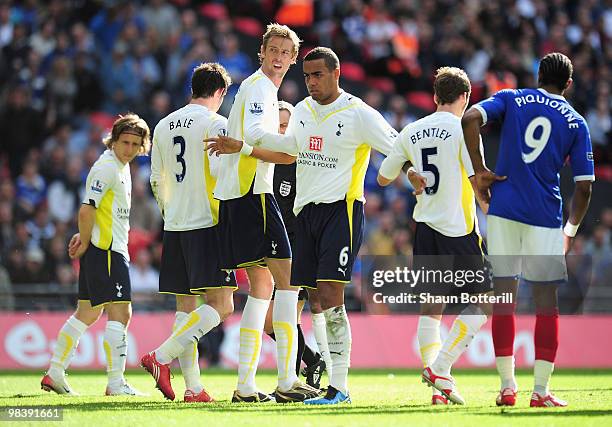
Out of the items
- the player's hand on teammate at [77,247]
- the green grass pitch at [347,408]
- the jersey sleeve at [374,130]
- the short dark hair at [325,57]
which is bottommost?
the green grass pitch at [347,408]

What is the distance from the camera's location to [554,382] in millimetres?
12641

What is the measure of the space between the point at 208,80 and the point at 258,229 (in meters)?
1.53

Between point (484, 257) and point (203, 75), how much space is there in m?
Answer: 2.83

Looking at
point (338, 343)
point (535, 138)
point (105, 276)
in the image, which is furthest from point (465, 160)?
point (105, 276)

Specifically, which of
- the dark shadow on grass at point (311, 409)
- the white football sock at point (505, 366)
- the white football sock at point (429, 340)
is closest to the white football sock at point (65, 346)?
the dark shadow on grass at point (311, 409)

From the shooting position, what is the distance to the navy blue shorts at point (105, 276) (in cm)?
1070

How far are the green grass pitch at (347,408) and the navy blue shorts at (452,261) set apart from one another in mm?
935

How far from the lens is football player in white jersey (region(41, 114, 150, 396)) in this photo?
35.1ft

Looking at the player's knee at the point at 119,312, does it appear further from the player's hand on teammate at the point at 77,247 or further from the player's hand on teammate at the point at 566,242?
the player's hand on teammate at the point at 566,242

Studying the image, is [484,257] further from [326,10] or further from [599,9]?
[599,9]

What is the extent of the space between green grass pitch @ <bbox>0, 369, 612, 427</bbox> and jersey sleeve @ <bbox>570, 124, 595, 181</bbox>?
67.0 inches

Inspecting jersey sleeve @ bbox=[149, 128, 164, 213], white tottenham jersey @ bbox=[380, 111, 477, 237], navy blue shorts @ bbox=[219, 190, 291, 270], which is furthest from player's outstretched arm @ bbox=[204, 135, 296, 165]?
jersey sleeve @ bbox=[149, 128, 164, 213]

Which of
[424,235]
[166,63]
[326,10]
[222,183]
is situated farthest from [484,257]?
[326,10]

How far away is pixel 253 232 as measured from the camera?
9.10 metres
